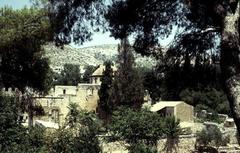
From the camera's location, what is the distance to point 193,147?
102ft

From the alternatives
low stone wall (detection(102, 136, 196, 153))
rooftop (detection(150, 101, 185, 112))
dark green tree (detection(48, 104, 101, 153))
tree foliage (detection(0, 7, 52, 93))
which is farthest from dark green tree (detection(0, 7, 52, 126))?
rooftop (detection(150, 101, 185, 112))

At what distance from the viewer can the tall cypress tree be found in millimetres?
36875

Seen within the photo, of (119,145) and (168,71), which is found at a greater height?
(168,71)

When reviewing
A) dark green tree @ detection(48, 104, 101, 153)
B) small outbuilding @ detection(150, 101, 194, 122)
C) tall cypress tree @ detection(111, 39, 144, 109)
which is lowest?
dark green tree @ detection(48, 104, 101, 153)

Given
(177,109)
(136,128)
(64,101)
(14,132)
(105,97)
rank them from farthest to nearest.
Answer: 1. (177,109)
2. (105,97)
3. (64,101)
4. (136,128)
5. (14,132)

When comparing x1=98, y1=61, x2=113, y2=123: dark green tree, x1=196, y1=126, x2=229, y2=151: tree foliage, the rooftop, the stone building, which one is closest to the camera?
x1=196, y1=126, x2=229, y2=151: tree foliage

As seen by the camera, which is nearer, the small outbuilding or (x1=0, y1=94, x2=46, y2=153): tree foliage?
(x1=0, y1=94, x2=46, y2=153): tree foliage

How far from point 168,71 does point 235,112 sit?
2.87 m

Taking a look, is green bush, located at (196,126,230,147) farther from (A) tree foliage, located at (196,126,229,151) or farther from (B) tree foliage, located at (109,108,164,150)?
(B) tree foliage, located at (109,108,164,150)

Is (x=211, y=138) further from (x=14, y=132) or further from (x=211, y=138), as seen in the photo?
(x=14, y=132)

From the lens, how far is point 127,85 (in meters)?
37.1

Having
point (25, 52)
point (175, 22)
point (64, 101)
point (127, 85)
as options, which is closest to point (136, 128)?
point (25, 52)

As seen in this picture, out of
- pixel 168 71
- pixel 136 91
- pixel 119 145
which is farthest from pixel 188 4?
pixel 136 91

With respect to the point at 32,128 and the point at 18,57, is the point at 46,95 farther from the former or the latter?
the point at 32,128
